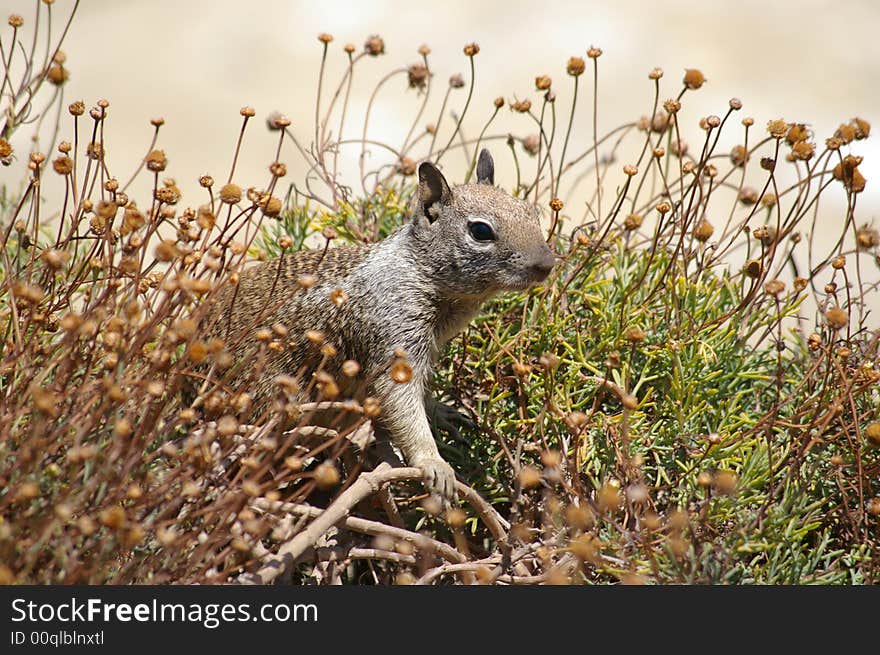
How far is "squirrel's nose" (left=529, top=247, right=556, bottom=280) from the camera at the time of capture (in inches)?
139

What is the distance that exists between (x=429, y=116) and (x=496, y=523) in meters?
6.13

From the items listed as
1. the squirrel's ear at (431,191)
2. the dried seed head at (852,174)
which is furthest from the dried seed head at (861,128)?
the squirrel's ear at (431,191)

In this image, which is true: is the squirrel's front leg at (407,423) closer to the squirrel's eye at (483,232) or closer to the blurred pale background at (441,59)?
the squirrel's eye at (483,232)

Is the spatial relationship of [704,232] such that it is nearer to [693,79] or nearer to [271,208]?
[693,79]

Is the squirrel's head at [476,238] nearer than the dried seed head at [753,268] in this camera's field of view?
No

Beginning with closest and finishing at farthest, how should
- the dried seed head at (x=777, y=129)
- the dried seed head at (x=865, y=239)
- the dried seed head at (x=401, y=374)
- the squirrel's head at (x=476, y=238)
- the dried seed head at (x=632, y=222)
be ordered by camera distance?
the dried seed head at (x=401, y=374)
the dried seed head at (x=865, y=239)
the dried seed head at (x=777, y=129)
the squirrel's head at (x=476, y=238)
the dried seed head at (x=632, y=222)

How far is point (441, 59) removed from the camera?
890 cm

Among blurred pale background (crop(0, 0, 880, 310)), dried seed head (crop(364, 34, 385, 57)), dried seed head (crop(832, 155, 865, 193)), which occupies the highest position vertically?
blurred pale background (crop(0, 0, 880, 310))

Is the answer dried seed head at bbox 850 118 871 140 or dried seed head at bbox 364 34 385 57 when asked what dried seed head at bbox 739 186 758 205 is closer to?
dried seed head at bbox 850 118 871 140

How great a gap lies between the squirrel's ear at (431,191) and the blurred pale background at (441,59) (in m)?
4.31

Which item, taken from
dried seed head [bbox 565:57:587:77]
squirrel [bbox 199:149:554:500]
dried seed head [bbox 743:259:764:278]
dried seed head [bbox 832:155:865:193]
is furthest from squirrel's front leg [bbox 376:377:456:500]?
dried seed head [bbox 832:155:865:193]

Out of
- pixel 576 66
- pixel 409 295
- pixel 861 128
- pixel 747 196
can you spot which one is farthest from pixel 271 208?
pixel 747 196

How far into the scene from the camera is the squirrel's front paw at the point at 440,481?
3.35 metres

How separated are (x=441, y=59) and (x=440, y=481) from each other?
6.19m
